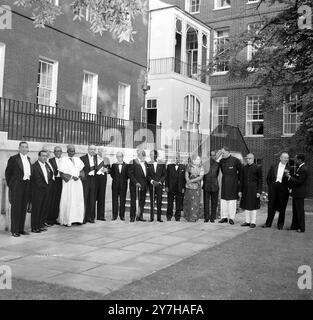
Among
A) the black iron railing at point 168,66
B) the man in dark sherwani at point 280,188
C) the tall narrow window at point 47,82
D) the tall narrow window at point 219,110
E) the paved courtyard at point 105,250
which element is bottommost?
the paved courtyard at point 105,250

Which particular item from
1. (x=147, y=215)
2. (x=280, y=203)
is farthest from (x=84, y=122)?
(x=280, y=203)

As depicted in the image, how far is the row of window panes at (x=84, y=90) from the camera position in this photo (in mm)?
16391

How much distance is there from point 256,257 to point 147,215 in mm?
6157

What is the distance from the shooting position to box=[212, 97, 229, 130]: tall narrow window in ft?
94.3

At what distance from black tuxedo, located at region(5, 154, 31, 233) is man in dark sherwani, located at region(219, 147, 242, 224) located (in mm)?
5306

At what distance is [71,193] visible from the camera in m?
11.5

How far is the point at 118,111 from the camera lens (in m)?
20.3

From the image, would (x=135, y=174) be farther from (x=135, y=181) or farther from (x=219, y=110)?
(x=219, y=110)

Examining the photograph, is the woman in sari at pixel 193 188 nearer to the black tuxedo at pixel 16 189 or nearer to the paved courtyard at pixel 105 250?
the paved courtyard at pixel 105 250

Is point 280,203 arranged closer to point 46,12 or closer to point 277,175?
point 277,175

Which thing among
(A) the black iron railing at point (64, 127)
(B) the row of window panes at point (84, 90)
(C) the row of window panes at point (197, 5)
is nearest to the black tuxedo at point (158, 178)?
(A) the black iron railing at point (64, 127)

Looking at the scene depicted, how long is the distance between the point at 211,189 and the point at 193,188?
1.62 feet

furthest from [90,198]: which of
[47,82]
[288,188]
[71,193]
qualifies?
[47,82]
